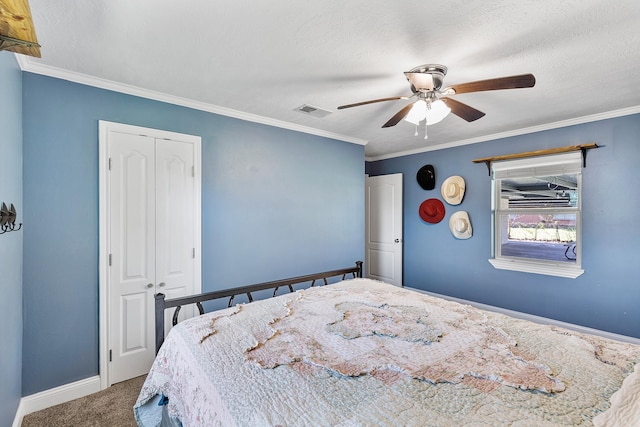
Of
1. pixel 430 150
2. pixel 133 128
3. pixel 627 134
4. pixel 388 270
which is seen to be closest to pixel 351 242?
pixel 388 270

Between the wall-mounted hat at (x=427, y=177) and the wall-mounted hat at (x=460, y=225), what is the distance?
0.56m

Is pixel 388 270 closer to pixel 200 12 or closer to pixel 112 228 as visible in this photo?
pixel 112 228

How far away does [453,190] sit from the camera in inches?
169

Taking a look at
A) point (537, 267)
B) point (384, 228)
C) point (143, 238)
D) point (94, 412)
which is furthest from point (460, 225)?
point (94, 412)

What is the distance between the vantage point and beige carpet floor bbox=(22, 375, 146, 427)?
2.05 meters

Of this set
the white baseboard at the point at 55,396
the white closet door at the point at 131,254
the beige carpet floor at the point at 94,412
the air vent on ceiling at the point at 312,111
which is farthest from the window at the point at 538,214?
the white baseboard at the point at 55,396

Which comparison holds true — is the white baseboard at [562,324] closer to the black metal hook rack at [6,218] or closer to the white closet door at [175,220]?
the white closet door at [175,220]

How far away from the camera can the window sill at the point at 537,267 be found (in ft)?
11.1

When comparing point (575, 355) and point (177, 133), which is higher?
point (177, 133)

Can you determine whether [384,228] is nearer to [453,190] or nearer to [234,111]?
[453,190]

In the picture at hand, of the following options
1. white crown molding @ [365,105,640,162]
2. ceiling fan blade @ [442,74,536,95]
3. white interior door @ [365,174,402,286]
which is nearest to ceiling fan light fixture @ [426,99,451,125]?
ceiling fan blade @ [442,74,536,95]

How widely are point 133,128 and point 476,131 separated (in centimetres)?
379

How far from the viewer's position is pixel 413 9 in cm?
155

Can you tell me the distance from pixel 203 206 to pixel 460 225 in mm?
3364
